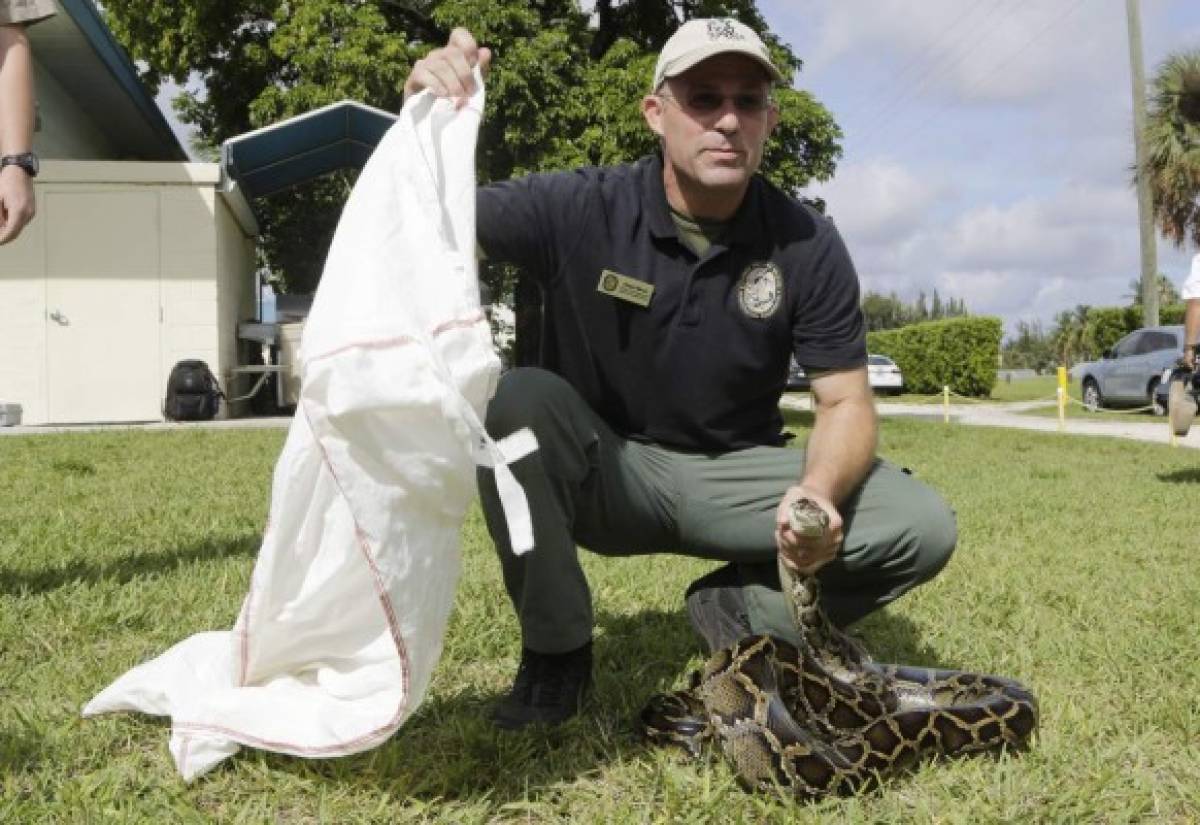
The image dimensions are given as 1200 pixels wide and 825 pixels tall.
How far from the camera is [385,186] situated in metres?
2.66

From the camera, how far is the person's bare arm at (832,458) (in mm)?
3088

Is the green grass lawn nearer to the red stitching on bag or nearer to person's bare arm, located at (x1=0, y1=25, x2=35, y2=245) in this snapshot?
the red stitching on bag

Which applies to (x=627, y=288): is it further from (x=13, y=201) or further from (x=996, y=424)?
(x=996, y=424)

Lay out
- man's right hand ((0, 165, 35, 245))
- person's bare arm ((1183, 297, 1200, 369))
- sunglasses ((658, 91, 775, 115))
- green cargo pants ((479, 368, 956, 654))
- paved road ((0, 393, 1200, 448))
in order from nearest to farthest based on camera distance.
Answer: green cargo pants ((479, 368, 956, 654)) < sunglasses ((658, 91, 775, 115)) < man's right hand ((0, 165, 35, 245)) < person's bare arm ((1183, 297, 1200, 369)) < paved road ((0, 393, 1200, 448))

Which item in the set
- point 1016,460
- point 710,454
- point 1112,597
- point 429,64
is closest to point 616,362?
point 710,454

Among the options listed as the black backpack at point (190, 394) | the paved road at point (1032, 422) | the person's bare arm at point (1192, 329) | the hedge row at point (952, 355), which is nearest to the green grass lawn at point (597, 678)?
the person's bare arm at point (1192, 329)

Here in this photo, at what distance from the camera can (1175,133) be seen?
2830 centimetres

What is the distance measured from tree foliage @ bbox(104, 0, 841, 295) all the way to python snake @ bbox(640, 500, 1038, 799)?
15047 mm

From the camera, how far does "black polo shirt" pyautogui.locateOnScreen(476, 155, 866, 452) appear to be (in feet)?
11.3

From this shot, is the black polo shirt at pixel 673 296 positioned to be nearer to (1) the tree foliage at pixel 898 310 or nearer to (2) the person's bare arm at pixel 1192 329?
Answer: (2) the person's bare arm at pixel 1192 329

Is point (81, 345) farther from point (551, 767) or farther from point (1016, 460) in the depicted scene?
point (551, 767)

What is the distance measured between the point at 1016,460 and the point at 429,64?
1104 cm

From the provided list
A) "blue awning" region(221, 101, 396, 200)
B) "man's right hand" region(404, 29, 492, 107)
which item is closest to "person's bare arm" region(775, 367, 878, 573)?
"man's right hand" region(404, 29, 492, 107)

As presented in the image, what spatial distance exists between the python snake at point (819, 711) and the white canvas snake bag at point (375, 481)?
81 centimetres
